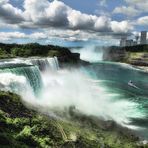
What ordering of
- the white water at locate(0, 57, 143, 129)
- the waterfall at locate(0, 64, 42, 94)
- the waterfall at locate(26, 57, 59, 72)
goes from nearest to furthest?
the white water at locate(0, 57, 143, 129) → the waterfall at locate(0, 64, 42, 94) → the waterfall at locate(26, 57, 59, 72)

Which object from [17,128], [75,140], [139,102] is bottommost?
[139,102]

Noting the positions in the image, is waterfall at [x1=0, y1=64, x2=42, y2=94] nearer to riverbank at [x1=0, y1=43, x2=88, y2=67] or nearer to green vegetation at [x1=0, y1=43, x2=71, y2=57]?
riverbank at [x1=0, y1=43, x2=88, y2=67]

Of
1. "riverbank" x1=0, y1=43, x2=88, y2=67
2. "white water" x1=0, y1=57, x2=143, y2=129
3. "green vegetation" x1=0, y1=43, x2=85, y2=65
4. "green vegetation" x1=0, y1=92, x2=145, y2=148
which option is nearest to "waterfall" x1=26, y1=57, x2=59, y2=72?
"white water" x1=0, y1=57, x2=143, y2=129

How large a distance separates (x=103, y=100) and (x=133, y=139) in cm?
2758

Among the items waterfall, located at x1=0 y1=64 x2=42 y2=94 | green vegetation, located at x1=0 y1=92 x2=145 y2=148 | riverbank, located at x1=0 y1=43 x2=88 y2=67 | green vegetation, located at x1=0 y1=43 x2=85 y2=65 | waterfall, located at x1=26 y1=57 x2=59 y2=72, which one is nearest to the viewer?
green vegetation, located at x1=0 y1=92 x2=145 y2=148

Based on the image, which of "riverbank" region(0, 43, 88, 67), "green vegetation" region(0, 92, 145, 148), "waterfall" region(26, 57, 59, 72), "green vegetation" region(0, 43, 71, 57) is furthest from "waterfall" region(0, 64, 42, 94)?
"green vegetation" region(0, 43, 71, 57)

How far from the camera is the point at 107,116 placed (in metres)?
49.4

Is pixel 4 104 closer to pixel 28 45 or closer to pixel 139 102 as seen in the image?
pixel 139 102

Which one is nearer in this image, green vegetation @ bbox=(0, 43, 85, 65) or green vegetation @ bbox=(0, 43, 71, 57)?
green vegetation @ bbox=(0, 43, 85, 65)

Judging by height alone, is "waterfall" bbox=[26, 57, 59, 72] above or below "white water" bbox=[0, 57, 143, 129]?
above

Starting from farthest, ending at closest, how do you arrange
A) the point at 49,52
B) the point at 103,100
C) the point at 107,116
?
the point at 49,52 < the point at 103,100 < the point at 107,116

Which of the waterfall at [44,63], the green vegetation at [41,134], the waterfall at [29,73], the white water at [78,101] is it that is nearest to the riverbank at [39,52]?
the waterfall at [44,63]

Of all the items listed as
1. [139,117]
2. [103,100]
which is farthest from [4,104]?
[103,100]

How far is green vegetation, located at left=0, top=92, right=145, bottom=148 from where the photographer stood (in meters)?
21.2
